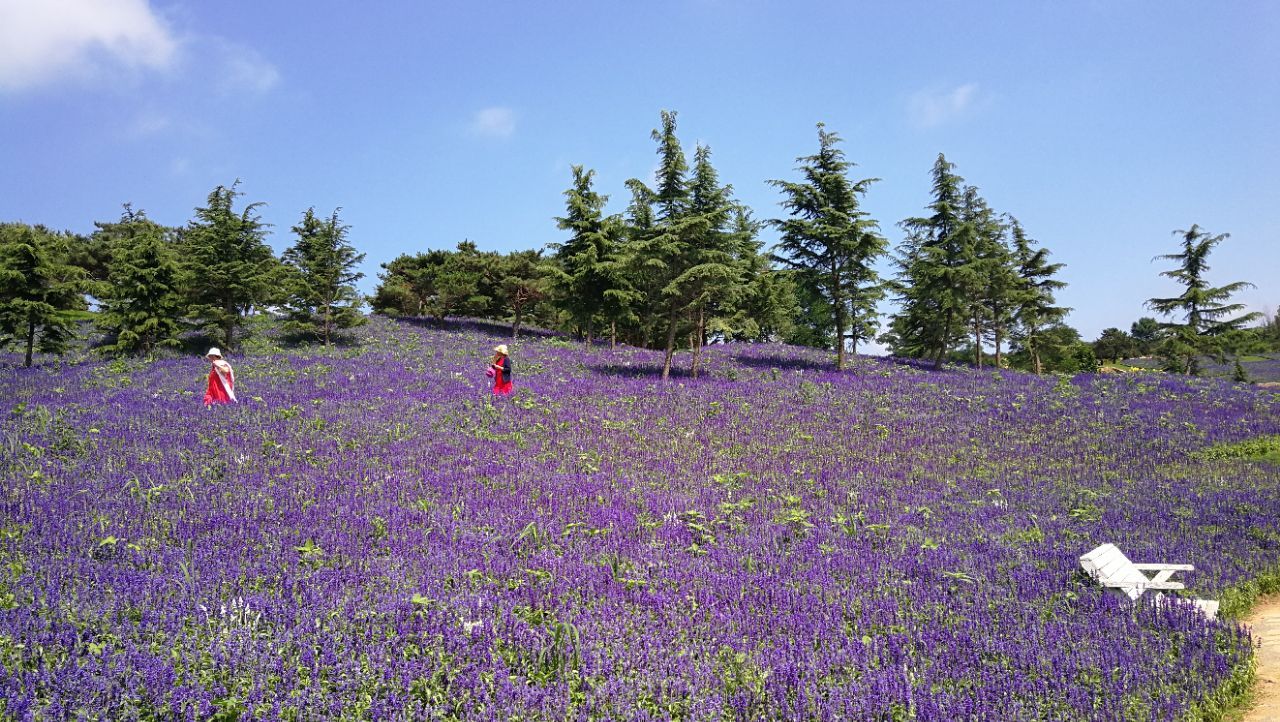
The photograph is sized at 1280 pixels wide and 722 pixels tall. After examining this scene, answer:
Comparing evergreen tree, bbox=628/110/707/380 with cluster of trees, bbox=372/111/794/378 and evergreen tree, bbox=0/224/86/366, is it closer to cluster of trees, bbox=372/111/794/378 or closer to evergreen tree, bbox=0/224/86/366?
cluster of trees, bbox=372/111/794/378

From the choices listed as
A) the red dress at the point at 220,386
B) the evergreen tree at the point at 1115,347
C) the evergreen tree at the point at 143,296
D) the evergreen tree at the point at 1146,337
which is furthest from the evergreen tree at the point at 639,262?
the evergreen tree at the point at 1115,347

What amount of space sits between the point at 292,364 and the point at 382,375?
541cm

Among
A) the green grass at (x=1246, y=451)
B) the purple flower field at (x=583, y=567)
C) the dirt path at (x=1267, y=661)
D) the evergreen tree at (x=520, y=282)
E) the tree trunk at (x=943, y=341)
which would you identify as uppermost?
the evergreen tree at (x=520, y=282)

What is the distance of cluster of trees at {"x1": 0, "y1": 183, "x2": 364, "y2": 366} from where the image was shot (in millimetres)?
23031

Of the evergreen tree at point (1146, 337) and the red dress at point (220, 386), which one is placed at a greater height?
the evergreen tree at point (1146, 337)

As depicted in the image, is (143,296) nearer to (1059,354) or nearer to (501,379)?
(501,379)

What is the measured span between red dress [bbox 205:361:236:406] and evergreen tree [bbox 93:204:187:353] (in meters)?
13.8

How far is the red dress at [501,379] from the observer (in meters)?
16.9

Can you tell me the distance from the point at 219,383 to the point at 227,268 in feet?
51.4

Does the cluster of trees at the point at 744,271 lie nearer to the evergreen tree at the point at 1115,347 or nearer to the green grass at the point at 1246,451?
the green grass at the point at 1246,451

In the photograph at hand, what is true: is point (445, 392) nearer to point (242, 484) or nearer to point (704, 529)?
point (242, 484)

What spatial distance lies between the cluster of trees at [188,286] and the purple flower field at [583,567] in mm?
11930

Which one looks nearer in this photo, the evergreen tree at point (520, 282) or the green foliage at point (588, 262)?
the green foliage at point (588, 262)

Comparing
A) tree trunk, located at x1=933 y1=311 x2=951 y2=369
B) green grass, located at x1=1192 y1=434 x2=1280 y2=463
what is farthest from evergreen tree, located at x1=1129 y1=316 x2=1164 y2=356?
green grass, located at x1=1192 y1=434 x2=1280 y2=463
